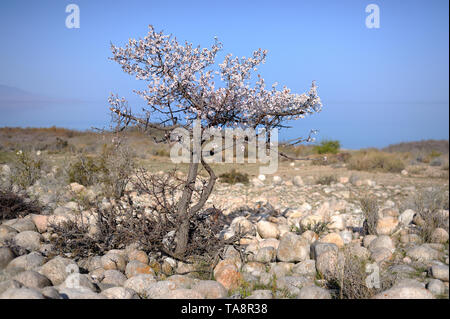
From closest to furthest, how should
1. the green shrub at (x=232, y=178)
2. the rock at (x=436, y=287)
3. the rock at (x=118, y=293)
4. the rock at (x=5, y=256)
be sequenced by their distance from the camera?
the rock at (x=118, y=293) → the rock at (x=436, y=287) → the rock at (x=5, y=256) → the green shrub at (x=232, y=178)

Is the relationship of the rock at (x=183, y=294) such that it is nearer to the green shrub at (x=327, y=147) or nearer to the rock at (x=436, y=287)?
the rock at (x=436, y=287)

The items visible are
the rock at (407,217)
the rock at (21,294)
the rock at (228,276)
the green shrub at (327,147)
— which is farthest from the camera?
the green shrub at (327,147)

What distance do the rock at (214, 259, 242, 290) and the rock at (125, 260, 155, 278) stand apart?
2.64ft

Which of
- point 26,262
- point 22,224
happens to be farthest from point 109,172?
point 26,262

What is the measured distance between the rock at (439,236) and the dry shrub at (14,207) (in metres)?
6.52

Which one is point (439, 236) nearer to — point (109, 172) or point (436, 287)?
point (436, 287)

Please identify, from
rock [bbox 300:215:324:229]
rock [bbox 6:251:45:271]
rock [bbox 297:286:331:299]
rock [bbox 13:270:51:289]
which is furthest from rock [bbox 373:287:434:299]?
rock [bbox 6:251:45:271]

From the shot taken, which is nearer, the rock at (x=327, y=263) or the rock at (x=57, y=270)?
the rock at (x=57, y=270)

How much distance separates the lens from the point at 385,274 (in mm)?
4613

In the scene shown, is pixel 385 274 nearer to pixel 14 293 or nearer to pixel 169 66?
pixel 169 66

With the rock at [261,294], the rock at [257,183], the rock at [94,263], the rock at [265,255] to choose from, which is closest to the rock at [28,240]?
the rock at [94,263]

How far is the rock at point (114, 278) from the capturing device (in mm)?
4414
